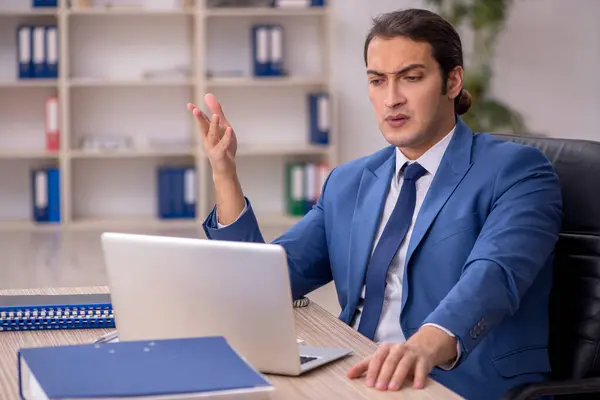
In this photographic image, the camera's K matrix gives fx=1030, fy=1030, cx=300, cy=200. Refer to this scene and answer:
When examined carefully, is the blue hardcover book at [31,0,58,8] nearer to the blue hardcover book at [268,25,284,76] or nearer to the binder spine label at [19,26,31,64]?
the binder spine label at [19,26,31,64]

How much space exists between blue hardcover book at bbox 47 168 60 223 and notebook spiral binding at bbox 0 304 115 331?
515 centimetres

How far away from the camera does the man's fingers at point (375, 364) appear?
4.70 feet

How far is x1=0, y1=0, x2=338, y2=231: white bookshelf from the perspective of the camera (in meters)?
6.94

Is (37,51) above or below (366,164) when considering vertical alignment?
above

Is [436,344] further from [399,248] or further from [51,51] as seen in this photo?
[51,51]

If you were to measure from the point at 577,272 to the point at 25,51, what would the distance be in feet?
17.6

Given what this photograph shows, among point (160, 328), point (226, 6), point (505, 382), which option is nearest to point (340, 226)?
point (505, 382)

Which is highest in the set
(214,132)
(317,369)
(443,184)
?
(214,132)

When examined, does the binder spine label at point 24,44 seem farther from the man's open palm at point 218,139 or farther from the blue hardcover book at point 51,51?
the man's open palm at point 218,139

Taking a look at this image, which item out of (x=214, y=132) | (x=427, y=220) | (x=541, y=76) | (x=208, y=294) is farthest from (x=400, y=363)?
(x=541, y=76)

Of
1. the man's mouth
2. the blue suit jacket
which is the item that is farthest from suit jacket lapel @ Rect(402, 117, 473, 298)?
the man's mouth

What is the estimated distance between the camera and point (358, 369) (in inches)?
57.7

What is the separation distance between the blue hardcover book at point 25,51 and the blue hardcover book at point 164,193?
3.50ft

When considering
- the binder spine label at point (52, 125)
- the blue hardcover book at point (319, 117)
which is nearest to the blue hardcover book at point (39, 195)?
the binder spine label at point (52, 125)
